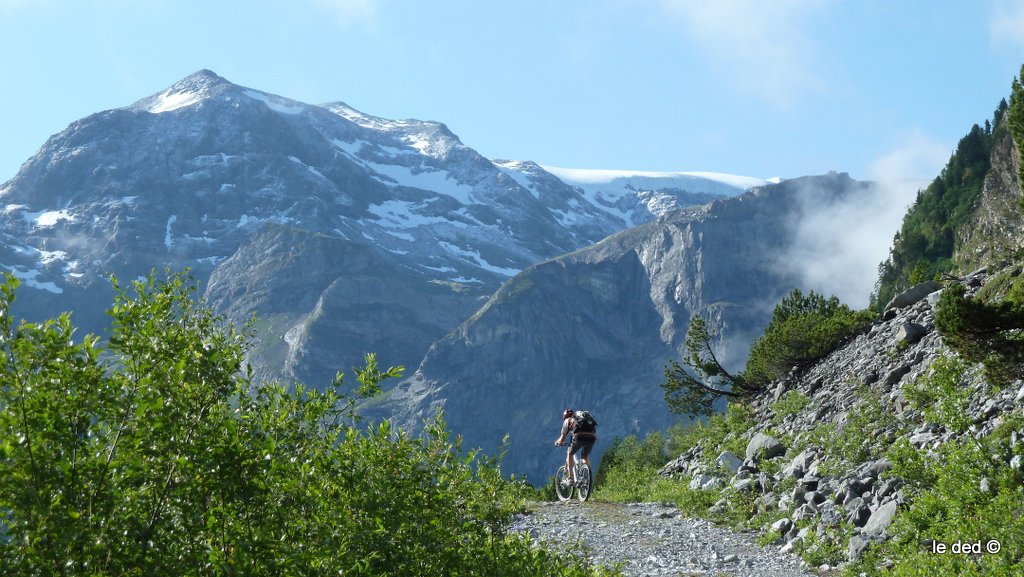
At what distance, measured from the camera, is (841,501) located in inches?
704

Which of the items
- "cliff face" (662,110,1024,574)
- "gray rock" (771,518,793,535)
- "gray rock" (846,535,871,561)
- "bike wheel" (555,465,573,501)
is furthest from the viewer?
"bike wheel" (555,465,573,501)

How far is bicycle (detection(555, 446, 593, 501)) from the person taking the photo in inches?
1009

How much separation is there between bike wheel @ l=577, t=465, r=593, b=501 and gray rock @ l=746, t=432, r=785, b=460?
14.8 feet

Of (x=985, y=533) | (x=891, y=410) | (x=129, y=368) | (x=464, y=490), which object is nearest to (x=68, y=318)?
(x=129, y=368)

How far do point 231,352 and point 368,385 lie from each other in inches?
51.7

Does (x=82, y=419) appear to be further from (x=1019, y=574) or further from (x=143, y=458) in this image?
(x=1019, y=574)

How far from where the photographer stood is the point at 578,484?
26016 millimetres

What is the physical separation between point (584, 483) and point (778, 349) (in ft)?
40.4

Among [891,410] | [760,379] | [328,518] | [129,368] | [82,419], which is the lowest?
[328,518]

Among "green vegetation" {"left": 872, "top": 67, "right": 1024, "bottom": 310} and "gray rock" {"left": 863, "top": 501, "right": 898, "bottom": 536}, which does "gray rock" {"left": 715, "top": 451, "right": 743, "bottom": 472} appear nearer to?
"gray rock" {"left": 863, "top": 501, "right": 898, "bottom": 536}

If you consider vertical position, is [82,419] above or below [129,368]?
below

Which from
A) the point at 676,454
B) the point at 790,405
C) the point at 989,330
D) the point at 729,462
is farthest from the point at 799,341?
the point at 989,330

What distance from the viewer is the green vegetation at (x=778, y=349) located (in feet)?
108

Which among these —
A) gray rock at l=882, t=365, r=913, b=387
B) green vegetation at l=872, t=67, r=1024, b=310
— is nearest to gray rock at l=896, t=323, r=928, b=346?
gray rock at l=882, t=365, r=913, b=387
